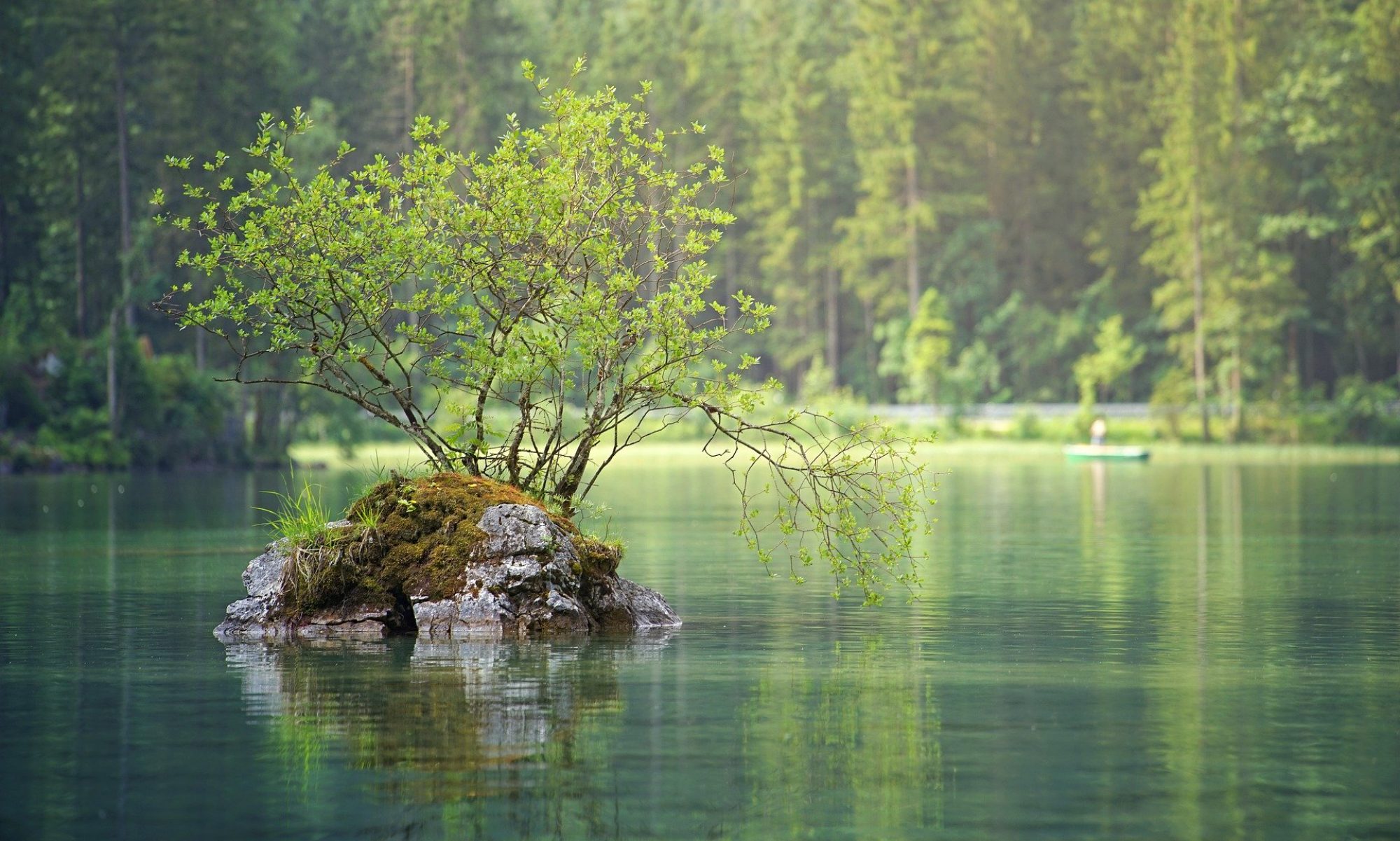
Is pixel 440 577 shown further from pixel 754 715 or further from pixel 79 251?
pixel 79 251

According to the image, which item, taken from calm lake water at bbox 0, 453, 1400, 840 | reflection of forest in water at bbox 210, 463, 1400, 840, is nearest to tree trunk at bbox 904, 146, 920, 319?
calm lake water at bbox 0, 453, 1400, 840

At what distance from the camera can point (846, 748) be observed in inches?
523

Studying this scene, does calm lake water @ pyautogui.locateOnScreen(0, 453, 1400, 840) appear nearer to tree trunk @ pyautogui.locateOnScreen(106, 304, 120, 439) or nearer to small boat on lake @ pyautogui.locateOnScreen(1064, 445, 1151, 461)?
tree trunk @ pyautogui.locateOnScreen(106, 304, 120, 439)

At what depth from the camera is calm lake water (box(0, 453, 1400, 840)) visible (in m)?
11.2

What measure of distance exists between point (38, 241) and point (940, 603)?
63209 millimetres

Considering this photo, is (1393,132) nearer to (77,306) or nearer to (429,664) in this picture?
(77,306)

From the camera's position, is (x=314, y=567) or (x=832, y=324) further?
(x=832, y=324)

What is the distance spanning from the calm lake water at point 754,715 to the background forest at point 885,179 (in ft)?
145

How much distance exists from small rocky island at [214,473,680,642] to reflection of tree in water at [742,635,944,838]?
10.3ft

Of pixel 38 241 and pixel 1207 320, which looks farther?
pixel 1207 320

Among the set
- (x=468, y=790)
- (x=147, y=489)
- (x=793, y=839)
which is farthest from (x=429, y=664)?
(x=147, y=489)

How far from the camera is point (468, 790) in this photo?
1169 centimetres

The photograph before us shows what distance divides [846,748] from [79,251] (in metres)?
67.6

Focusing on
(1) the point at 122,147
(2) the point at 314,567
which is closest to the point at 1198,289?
(1) the point at 122,147
